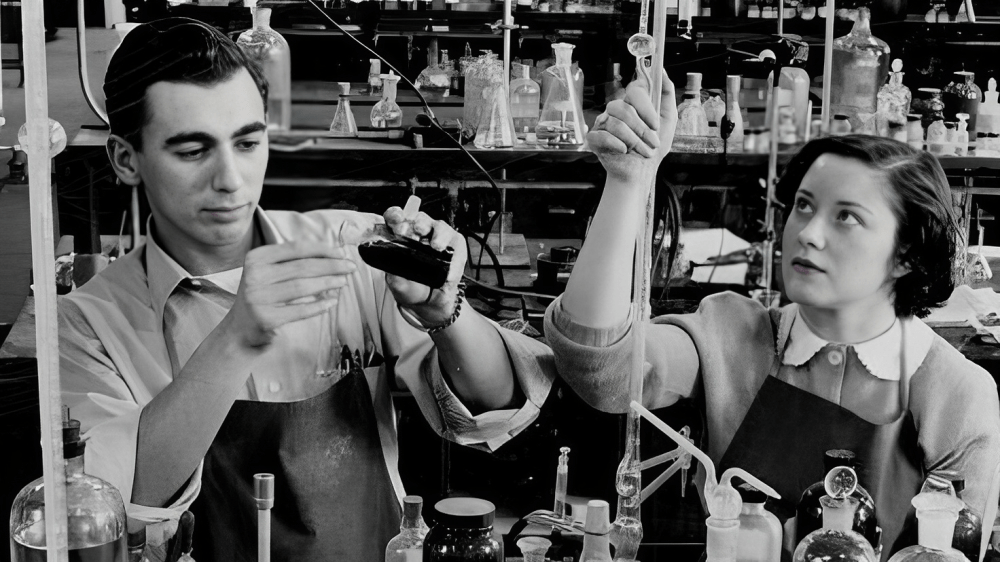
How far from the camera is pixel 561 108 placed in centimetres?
207

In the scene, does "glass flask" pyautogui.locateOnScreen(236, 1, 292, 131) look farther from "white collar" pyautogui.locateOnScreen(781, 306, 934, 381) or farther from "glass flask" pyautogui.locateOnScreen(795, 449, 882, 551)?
"glass flask" pyautogui.locateOnScreen(795, 449, 882, 551)

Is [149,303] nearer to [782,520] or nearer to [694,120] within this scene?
[694,120]

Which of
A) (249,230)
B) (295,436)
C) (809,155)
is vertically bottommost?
(295,436)

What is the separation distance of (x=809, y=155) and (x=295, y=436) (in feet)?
3.47

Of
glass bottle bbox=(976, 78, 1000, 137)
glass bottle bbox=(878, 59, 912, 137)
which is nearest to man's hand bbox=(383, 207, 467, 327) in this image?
glass bottle bbox=(878, 59, 912, 137)

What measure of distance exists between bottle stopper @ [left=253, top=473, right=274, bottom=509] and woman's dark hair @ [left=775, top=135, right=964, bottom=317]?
105cm

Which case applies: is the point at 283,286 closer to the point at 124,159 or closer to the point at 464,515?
the point at 124,159

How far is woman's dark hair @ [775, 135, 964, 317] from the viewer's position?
1.98 metres

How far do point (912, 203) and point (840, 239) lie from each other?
0.14 metres

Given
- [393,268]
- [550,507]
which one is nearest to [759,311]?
[550,507]

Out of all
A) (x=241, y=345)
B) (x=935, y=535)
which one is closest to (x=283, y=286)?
(x=241, y=345)

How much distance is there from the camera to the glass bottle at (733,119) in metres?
2.08

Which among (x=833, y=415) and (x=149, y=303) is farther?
(x=833, y=415)

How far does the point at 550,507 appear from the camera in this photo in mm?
2133
